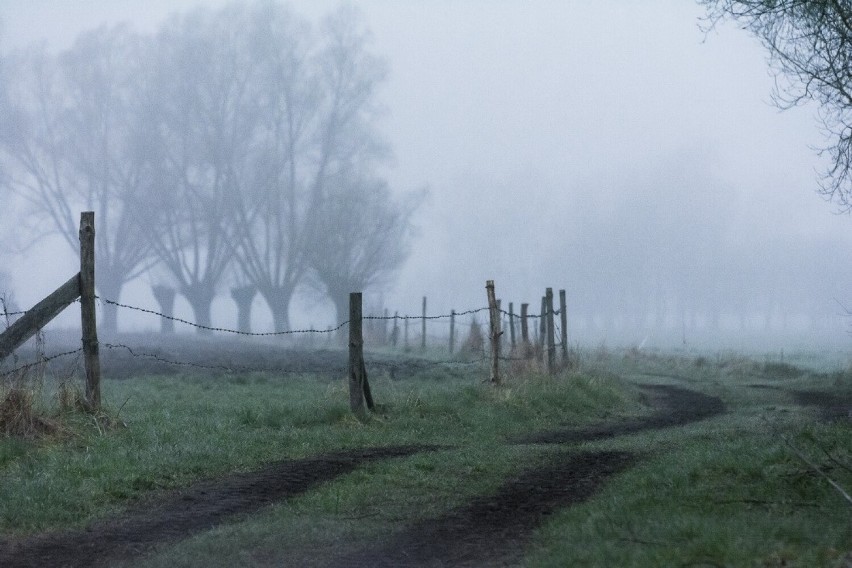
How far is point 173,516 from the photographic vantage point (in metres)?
8.56

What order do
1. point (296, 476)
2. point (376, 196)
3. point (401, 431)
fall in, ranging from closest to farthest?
point (296, 476) → point (401, 431) → point (376, 196)

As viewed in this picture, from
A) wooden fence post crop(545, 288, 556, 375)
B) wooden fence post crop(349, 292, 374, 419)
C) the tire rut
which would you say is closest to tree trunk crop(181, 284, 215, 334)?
wooden fence post crop(545, 288, 556, 375)

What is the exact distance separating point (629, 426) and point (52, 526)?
1118 centimetres

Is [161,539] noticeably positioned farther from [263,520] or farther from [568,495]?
[568,495]

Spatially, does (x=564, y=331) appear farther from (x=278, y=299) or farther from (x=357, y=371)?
(x=278, y=299)

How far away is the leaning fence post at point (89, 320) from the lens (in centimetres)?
1308

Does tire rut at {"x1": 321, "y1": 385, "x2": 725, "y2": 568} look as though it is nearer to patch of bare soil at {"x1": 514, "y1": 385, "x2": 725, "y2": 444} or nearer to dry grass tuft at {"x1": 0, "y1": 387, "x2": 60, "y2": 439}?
patch of bare soil at {"x1": 514, "y1": 385, "x2": 725, "y2": 444}

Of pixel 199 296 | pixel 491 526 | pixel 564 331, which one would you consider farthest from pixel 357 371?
pixel 199 296

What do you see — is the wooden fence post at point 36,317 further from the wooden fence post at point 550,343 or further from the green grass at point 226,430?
the wooden fence post at point 550,343

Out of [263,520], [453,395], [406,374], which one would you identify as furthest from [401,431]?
[406,374]

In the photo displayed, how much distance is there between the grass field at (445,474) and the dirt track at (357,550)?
0.20 m

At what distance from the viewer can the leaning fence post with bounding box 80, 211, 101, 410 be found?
1308 centimetres

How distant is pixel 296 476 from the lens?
10469 mm

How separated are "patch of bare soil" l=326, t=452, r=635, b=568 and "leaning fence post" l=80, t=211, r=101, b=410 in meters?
6.03
